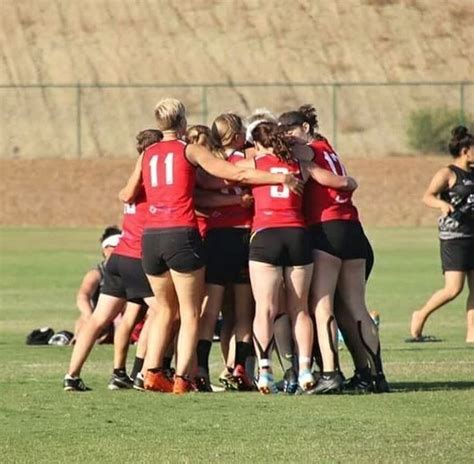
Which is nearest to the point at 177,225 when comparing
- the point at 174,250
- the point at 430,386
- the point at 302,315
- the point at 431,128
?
the point at 174,250

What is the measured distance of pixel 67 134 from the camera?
67.4m

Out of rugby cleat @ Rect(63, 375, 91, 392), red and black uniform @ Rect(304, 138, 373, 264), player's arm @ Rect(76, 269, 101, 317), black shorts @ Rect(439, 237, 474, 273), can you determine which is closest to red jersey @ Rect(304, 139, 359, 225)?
red and black uniform @ Rect(304, 138, 373, 264)

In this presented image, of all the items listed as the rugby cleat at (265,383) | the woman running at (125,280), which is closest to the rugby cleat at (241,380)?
the rugby cleat at (265,383)

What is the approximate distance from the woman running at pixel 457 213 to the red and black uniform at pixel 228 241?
178 inches

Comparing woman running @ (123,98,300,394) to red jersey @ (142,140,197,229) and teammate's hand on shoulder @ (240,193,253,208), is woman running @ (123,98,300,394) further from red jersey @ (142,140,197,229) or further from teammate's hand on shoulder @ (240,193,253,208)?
teammate's hand on shoulder @ (240,193,253,208)

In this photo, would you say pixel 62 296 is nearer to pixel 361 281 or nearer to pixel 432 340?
pixel 432 340

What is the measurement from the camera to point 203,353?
1331cm

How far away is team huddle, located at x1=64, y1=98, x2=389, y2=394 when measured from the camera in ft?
41.4

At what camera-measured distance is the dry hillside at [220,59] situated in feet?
222

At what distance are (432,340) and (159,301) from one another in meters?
6.03

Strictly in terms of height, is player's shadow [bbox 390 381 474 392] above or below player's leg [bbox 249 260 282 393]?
below

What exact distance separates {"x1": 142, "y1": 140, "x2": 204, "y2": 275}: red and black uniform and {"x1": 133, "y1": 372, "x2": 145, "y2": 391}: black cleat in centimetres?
97

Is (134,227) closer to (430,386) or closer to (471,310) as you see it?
(430,386)

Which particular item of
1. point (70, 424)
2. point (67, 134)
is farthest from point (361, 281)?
point (67, 134)
